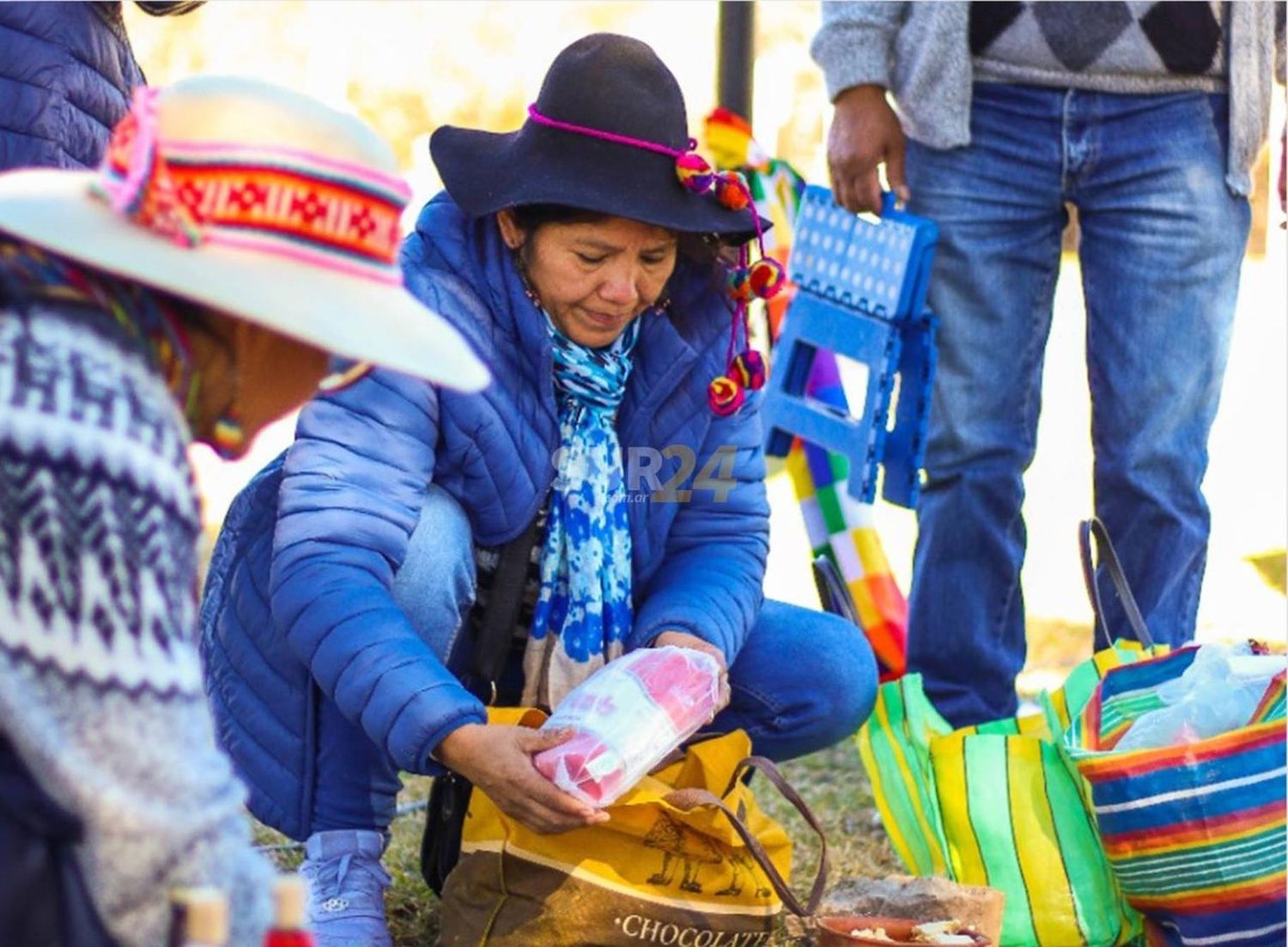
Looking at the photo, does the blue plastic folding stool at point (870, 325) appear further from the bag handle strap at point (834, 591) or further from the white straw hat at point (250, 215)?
the white straw hat at point (250, 215)

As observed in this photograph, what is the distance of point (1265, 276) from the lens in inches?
379

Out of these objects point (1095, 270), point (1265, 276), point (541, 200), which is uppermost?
point (541, 200)

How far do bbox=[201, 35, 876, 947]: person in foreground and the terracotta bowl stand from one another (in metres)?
0.36

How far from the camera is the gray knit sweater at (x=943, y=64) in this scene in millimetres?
3531

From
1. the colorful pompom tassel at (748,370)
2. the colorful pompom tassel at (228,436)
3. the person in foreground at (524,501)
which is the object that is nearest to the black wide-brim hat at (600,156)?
the person in foreground at (524,501)

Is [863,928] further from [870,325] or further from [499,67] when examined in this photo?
[499,67]

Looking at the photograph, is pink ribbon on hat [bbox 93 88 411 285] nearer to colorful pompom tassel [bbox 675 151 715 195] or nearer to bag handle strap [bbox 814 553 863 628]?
colorful pompom tassel [bbox 675 151 715 195]

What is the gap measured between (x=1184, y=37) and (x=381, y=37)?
7377 mm

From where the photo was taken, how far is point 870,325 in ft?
12.1

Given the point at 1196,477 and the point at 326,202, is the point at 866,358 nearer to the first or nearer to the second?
the point at 1196,477

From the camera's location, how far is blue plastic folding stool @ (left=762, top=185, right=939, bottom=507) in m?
3.59

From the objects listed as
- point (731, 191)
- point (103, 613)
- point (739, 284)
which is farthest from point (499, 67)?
point (103, 613)

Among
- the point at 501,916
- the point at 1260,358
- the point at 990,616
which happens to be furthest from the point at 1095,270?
the point at 1260,358

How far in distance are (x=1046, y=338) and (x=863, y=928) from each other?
1492 millimetres
